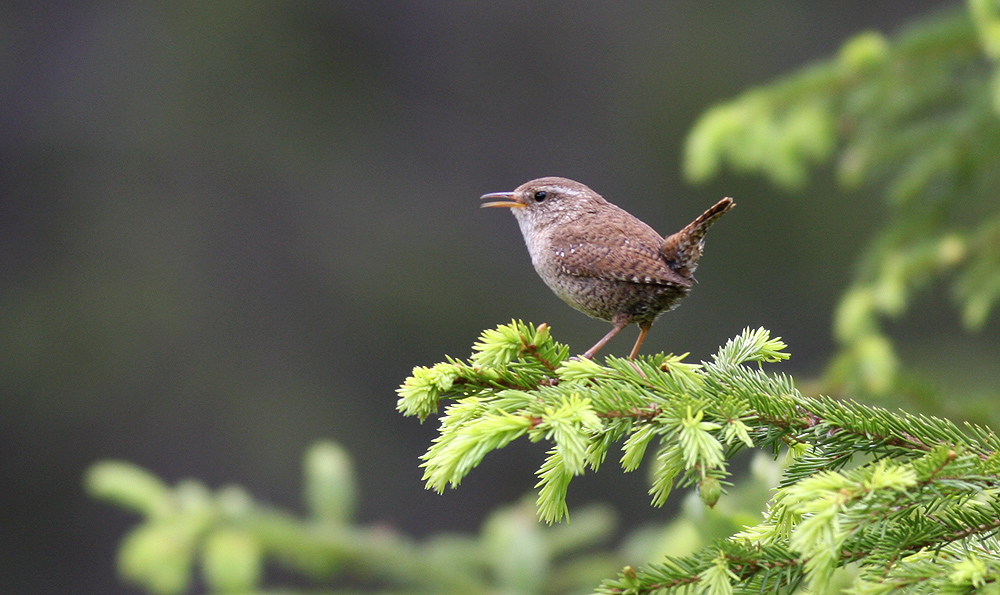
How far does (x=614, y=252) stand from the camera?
103 inches

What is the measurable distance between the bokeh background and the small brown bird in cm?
687

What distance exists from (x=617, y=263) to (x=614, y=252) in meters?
0.07

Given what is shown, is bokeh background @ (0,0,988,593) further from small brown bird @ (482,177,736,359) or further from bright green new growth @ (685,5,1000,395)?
small brown bird @ (482,177,736,359)

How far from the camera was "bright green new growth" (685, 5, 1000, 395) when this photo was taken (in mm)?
3221

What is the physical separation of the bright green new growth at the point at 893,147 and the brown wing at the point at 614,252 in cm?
92

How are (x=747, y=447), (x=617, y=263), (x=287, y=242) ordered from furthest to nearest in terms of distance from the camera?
(x=287, y=242) → (x=617, y=263) → (x=747, y=447)

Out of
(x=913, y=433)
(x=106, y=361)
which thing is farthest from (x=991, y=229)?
(x=106, y=361)

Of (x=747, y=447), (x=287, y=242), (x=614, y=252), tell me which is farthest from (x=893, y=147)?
(x=287, y=242)

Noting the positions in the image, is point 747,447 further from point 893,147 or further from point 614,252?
point 893,147

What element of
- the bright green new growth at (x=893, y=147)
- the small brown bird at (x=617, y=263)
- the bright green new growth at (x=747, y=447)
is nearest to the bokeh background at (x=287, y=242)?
the bright green new growth at (x=893, y=147)

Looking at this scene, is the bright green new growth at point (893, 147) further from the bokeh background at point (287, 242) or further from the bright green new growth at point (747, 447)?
the bokeh background at point (287, 242)

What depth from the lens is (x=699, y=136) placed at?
3.60 meters

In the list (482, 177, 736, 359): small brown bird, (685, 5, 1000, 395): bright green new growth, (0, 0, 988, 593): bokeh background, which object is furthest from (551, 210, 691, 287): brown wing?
(0, 0, 988, 593): bokeh background

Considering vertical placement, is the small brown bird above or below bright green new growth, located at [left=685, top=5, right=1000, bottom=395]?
below
